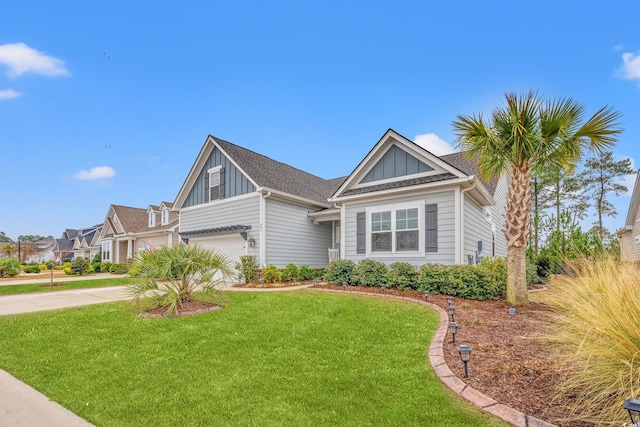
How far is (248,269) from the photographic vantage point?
42.7 feet

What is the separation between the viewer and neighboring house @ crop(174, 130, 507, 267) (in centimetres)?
1049

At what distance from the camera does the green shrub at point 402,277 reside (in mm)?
9523

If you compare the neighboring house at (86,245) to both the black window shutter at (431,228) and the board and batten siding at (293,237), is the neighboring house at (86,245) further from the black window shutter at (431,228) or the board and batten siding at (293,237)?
the black window shutter at (431,228)

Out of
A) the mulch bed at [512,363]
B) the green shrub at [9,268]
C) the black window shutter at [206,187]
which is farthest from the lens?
the green shrub at [9,268]

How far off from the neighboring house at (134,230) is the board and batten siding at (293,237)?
11.4 m

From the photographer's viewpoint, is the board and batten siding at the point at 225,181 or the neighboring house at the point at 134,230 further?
the neighboring house at the point at 134,230

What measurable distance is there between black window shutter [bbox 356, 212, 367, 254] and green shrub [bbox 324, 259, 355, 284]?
80 cm

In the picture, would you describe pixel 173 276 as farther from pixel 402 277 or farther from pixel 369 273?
pixel 402 277

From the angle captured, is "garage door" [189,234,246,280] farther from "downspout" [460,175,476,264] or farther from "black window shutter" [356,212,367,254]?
"downspout" [460,175,476,264]

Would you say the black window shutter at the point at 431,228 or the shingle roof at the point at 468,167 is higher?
the shingle roof at the point at 468,167

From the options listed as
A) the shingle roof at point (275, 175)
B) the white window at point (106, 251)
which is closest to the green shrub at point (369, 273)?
the shingle roof at point (275, 175)

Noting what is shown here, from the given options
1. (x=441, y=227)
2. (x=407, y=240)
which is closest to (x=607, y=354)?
(x=441, y=227)

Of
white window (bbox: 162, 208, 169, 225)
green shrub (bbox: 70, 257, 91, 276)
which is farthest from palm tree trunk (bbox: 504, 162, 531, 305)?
green shrub (bbox: 70, 257, 91, 276)

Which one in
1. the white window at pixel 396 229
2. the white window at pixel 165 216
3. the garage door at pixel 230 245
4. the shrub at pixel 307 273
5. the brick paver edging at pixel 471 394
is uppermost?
the white window at pixel 165 216
